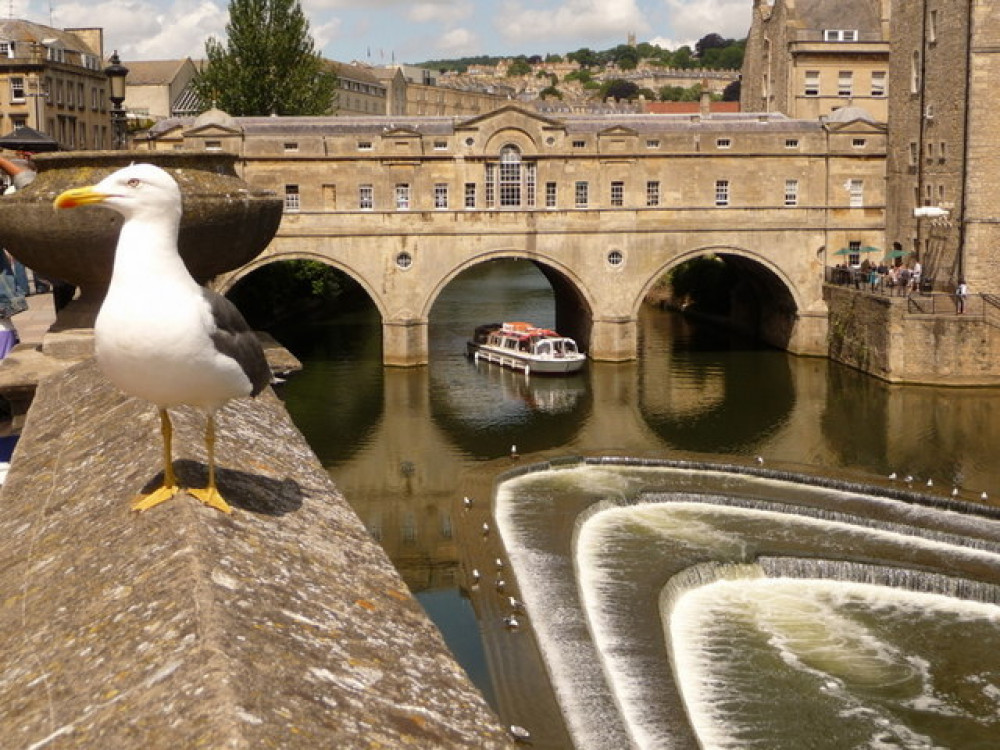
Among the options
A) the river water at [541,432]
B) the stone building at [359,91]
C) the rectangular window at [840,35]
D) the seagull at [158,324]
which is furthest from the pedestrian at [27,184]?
the stone building at [359,91]

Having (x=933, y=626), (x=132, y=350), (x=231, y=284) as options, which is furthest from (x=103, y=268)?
(x=231, y=284)

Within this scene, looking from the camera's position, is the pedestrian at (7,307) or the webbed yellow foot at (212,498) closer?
the webbed yellow foot at (212,498)

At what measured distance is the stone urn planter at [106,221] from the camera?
940cm

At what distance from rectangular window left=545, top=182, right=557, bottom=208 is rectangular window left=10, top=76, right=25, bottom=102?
32.9m

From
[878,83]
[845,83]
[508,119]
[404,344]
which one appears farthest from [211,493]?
[878,83]

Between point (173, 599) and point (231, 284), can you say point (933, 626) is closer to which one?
point (173, 599)

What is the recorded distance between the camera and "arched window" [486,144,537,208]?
46.6 metres

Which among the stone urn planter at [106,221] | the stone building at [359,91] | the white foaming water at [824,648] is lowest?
the white foaming water at [824,648]

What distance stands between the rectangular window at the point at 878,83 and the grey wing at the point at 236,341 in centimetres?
5613

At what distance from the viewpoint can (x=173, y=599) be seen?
4.93m

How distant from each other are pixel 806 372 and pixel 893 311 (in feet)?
15.8

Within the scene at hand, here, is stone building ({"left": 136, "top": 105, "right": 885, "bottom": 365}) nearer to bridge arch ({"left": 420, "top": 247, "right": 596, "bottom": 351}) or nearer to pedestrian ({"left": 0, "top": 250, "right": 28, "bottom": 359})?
bridge arch ({"left": 420, "top": 247, "right": 596, "bottom": 351})

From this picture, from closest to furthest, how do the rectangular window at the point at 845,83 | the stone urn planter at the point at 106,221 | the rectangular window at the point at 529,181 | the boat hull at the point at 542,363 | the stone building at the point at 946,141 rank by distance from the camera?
the stone urn planter at the point at 106,221 < the stone building at the point at 946,141 < the boat hull at the point at 542,363 < the rectangular window at the point at 529,181 < the rectangular window at the point at 845,83

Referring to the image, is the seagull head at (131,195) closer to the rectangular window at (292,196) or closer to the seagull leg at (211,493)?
the seagull leg at (211,493)
